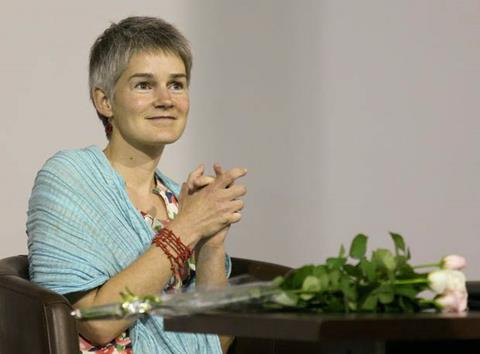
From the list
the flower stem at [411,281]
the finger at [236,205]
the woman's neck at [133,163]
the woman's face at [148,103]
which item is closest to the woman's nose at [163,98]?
the woman's face at [148,103]

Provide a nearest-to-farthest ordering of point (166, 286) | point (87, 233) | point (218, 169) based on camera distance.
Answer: point (218, 169), point (87, 233), point (166, 286)

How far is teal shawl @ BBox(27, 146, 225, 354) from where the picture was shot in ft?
8.19

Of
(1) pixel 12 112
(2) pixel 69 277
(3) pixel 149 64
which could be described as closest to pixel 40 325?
(2) pixel 69 277

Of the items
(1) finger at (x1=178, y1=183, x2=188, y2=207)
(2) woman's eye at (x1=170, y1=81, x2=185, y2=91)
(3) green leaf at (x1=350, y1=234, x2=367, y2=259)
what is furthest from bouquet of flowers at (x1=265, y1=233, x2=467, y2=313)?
(2) woman's eye at (x1=170, y1=81, x2=185, y2=91)

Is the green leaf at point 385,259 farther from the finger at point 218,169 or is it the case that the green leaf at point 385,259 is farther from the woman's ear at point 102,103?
the woman's ear at point 102,103

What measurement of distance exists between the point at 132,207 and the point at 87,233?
14 cm

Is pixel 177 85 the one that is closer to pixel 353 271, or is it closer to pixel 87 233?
pixel 87 233

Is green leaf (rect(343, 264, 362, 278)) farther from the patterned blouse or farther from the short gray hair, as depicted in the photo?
the short gray hair

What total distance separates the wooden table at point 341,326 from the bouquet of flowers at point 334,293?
0.10 feet

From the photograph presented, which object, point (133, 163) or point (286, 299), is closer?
point (286, 299)

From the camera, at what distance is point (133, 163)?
2.71 metres

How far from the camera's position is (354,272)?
1797 millimetres

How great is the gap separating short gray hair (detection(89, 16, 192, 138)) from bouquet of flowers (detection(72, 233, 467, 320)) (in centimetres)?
99

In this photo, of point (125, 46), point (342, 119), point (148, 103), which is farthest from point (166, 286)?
point (342, 119)
